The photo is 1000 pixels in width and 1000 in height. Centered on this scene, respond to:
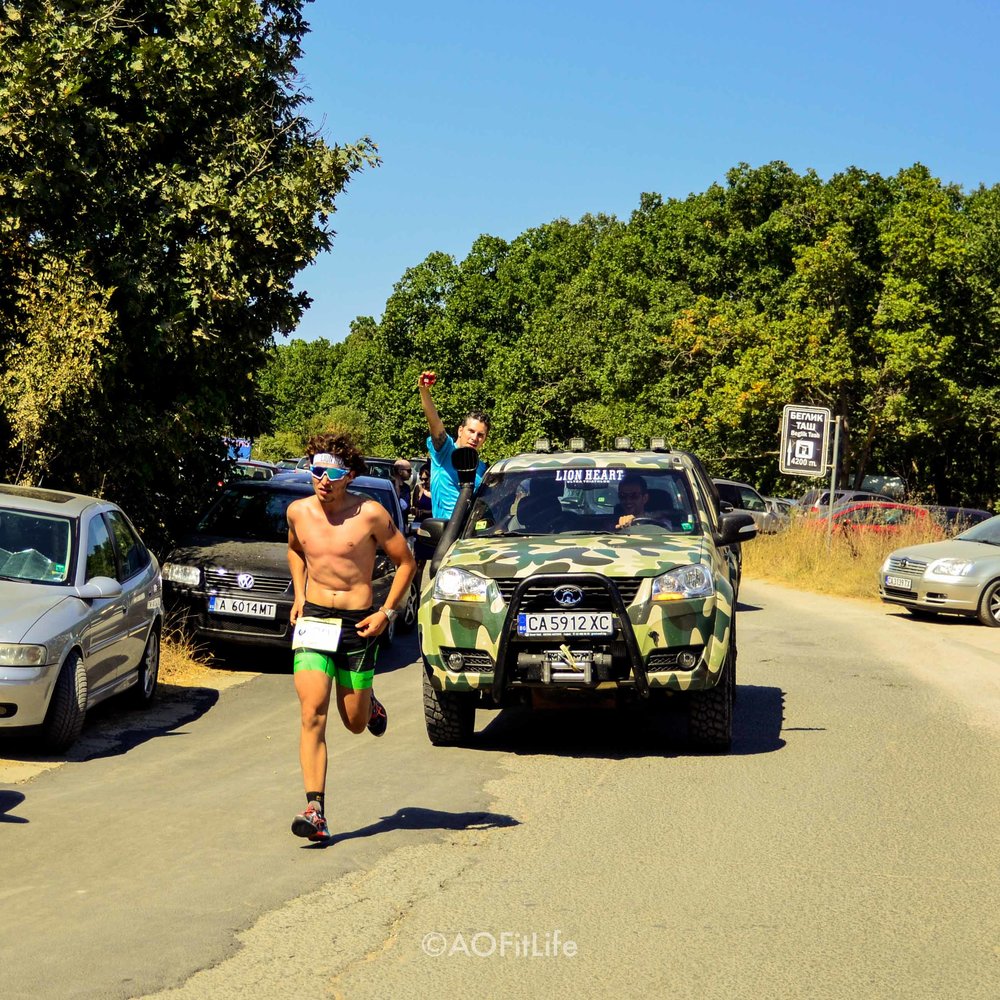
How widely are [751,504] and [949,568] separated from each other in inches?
590

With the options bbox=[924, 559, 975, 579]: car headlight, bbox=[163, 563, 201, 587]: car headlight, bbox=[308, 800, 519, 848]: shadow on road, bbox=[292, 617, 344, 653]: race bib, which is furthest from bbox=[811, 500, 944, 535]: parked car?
bbox=[292, 617, 344, 653]: race bib

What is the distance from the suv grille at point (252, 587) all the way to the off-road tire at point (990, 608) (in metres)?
10.6

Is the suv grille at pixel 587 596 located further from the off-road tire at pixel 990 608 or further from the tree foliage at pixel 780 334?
the tree foliage at pixel 780 334

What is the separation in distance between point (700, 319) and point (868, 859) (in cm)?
4645

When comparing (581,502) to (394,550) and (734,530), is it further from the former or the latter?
(394,550)

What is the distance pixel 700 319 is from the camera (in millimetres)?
52500

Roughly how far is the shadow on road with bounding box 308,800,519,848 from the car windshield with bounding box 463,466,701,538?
9.59 ft

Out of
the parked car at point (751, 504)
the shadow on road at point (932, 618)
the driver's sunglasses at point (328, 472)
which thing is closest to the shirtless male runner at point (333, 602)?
the driver's sunglasses at point (328, 472)

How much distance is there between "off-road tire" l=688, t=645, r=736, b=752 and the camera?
9531 millimetres

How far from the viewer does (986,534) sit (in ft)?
72.6

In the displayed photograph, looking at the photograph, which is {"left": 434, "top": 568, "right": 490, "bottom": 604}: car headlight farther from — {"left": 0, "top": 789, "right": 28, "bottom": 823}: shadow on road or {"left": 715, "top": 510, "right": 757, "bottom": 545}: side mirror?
{"left": 0, "top": 789, "right": 28, "bottom": 823}: shadow on road

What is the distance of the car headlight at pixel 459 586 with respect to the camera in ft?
30.9

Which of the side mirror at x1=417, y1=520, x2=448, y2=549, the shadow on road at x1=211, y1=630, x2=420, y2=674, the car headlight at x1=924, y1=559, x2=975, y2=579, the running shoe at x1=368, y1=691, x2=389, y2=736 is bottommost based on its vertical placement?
the shadow on road at x1=211, y1=630, x2=420, y2=674

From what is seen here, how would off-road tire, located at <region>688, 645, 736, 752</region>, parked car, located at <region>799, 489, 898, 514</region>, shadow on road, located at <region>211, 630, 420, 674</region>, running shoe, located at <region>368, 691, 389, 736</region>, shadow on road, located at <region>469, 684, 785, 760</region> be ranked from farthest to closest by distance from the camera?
parked car, located at <region>799, 489, 898, 514</region> → shadow on road, located at <region>211, 630, 420, 674</region> → shadow on road, located at <region>469, 684, 785, 760</region> → off-road tire, located at <region>688, 645, 736, 752</region> → running shoe, located at <region>368, 691, 389, 736</region>
